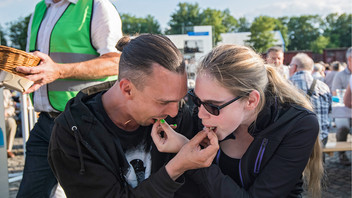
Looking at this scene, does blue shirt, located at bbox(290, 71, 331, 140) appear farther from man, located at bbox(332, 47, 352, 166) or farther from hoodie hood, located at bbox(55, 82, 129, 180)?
hoodie hood, located at bbox(55, 82, 129, 180)

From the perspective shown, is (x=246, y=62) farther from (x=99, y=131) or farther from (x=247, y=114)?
(x=99, y=131)

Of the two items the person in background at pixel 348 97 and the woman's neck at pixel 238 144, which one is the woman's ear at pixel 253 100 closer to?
the woman's neck at pixel 238 144

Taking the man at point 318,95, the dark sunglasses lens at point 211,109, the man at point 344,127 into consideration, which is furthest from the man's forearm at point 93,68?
the man at point 344,127

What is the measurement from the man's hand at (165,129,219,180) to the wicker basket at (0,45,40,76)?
3.61 ft

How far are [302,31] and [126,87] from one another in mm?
110695

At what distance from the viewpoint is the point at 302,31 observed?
4008 inches

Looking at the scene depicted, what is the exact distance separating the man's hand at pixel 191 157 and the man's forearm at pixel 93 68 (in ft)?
3.35

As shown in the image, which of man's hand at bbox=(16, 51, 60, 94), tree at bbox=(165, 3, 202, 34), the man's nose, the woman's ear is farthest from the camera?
tree at bbox=(165, 3, 202, 34)

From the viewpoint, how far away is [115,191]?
5.48 feet

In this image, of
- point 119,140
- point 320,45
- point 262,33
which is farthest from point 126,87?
point 320,45

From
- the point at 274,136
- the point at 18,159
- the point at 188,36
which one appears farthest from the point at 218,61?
the point at 188,36

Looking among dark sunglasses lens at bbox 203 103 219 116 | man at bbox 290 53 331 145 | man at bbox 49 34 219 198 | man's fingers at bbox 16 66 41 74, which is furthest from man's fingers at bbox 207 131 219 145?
man at bbox 290 53 331 145

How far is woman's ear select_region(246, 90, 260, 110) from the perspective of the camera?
1.82m

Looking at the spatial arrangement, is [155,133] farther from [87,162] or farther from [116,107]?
[87,162]
